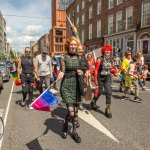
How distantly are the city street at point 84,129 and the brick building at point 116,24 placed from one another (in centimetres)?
1252

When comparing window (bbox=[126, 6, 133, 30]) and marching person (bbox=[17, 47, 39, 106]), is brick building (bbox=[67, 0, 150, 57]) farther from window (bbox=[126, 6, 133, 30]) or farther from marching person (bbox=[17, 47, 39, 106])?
marching person (bbox=[17, 47, 39, 106])

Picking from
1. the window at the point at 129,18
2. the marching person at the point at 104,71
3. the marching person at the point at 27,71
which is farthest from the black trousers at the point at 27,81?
the window at the point at 129,18

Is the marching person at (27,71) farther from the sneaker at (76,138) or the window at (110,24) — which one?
the window at (110,24)

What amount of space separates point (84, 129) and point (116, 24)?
26.2m

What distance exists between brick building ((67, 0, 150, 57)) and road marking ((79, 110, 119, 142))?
1275cm

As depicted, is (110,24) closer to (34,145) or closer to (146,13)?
(146,13)

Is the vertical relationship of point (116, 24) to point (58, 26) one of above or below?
below

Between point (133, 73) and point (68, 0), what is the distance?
87.6m

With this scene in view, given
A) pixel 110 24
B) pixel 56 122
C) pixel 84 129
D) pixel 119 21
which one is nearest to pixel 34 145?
pixel 84 129

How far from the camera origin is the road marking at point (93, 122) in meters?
4.81

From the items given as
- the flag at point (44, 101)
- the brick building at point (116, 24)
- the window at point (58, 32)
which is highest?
the window at point (58, 32)

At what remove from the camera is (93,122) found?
5.58 metres

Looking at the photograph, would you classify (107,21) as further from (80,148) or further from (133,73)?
→ (80,148)

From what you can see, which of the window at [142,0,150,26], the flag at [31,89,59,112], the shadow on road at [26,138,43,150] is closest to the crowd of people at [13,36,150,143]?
the flag at [31,89,59,112]
